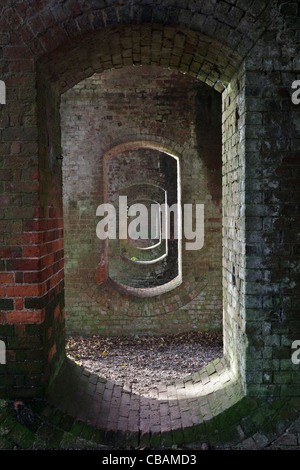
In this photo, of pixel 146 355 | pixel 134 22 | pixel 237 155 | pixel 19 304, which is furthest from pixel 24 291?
pixel 146 355

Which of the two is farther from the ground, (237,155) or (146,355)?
(237,155)

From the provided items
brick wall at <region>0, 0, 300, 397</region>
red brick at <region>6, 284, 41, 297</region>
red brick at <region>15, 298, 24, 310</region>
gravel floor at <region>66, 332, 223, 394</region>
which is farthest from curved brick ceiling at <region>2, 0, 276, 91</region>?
gravel floor at <region>66, 332, 223, 394</region>

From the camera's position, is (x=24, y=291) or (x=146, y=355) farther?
(x=146, y=355)

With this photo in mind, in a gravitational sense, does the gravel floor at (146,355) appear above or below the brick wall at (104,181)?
below

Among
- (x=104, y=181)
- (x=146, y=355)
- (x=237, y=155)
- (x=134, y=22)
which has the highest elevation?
(x=134, y=22)

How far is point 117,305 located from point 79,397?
3753 millimetres

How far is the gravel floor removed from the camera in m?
5.34

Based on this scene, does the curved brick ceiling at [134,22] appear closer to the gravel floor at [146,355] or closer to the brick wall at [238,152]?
the brick wall at [238,152]

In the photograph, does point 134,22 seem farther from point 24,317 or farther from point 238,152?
point 24,317

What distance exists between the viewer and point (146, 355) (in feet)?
20.3

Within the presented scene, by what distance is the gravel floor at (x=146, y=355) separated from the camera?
5340 mm

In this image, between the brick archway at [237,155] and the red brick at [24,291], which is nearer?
the brick archway at [237,155]

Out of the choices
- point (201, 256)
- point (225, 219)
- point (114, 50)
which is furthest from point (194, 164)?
point (114, 50)

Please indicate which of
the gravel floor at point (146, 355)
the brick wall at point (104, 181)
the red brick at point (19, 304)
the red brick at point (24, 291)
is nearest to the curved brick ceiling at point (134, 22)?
the red brick at point (24, 291)
